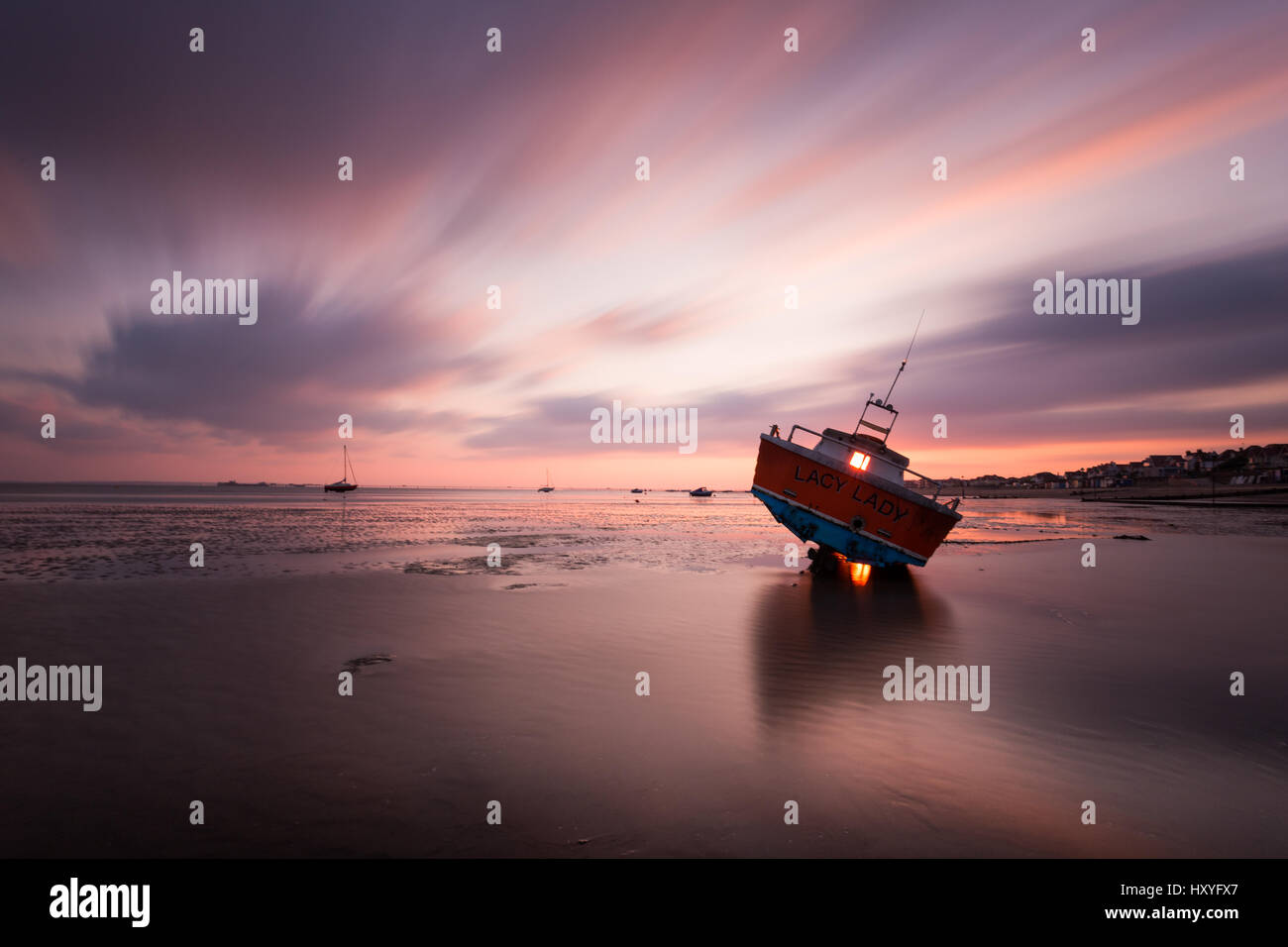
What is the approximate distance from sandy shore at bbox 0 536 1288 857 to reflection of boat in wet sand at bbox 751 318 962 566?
552cm

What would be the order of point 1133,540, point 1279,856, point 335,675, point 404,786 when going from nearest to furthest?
1. point 1279,856
2. point 404,786
3. point 335,675
4. point 1133,540

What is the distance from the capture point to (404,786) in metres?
5.62

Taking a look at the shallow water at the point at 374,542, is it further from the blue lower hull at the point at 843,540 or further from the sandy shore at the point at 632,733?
the sandy shore at the point at 632,733

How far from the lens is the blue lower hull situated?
1978 cm

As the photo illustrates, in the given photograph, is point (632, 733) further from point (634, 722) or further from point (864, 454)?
point (864, 454)

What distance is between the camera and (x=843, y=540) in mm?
19891

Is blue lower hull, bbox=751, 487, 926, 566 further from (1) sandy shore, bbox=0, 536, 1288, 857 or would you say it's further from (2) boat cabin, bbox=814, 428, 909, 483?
(1) sandy shore, bbox=0, 536, 1288, 857

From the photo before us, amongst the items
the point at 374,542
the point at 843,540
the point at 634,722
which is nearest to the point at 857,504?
the point at 843,540

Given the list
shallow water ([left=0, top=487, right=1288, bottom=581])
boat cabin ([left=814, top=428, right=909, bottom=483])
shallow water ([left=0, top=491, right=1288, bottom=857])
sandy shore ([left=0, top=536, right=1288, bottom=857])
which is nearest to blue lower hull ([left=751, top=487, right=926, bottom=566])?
boat cabin ([left=814, top=428, right=909, bottom=483])

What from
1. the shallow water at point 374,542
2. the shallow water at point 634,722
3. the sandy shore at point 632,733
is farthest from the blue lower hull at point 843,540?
the sandy shore at point 632,733

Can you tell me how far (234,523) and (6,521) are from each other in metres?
14.3

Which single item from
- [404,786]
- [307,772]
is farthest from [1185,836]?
A: [307,772]

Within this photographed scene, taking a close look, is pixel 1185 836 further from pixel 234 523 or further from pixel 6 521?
pixel 6 521

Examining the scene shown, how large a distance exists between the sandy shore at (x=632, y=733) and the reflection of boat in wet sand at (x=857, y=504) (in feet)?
18.1
